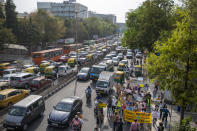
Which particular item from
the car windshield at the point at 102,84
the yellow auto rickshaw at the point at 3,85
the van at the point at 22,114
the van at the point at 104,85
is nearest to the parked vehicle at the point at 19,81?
the yellow auto rickshaw at the point at 3,85

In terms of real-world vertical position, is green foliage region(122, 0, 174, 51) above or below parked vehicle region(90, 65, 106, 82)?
above

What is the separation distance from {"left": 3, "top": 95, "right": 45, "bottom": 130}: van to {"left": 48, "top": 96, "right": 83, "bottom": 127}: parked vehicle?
1.51 metres

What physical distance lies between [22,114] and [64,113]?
2.96 m

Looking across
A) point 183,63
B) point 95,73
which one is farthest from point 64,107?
point 95,73

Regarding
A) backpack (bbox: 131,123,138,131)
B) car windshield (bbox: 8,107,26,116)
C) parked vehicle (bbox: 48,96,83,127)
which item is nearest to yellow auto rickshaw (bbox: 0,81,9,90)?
car windshield (bbox: 8,107,26,116)

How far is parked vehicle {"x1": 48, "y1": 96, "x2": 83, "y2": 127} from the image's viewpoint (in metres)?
13.0

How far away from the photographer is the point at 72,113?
46.5 feet

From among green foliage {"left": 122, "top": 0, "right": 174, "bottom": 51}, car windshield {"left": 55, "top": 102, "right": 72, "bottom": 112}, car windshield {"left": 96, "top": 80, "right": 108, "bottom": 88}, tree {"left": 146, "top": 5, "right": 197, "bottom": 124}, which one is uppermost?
green foliage {"left": 122, "top": 0, "right": 174, "bottom": 51}

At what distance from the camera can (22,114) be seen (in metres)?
12.8

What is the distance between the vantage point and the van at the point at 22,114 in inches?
488

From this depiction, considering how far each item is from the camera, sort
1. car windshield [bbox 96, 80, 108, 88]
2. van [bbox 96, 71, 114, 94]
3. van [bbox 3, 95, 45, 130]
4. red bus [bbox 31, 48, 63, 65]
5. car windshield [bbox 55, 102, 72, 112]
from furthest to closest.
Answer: red bus [bbox 31, 48, 63, 65] < car windshield [bbox 96, 80, 108, 88] < van [bbox 96, 71, 114, 94] < car windshield [bbox 55, 102, 72, 112] < van [bbox 3, 95, 45, 130]

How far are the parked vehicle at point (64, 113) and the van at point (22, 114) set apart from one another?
4.96 feet

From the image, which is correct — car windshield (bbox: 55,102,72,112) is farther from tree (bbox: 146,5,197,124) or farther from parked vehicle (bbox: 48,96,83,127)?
tree (bbox: 146,5,197,124)

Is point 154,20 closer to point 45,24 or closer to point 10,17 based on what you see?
point 10,17
